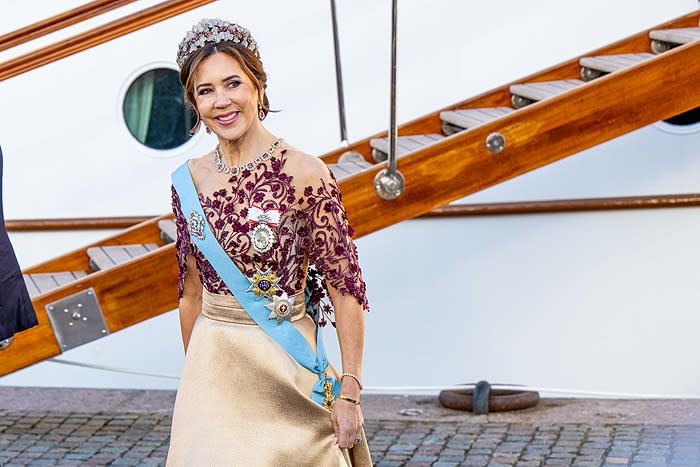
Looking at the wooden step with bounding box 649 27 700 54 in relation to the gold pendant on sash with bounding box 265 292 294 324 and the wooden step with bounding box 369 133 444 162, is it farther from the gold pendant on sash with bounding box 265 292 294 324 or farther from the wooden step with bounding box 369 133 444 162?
the gold pendant on sash with bounding box 265 292 294 324

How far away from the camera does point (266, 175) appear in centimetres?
406

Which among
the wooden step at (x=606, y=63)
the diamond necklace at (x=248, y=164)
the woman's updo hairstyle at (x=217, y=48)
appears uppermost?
the woman's updo hairstyle at (x=217, y=48)

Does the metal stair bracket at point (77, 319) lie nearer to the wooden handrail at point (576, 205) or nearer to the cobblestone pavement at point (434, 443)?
the cobblestone pavement at point (434, 443)

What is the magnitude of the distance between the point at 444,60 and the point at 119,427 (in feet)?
9.58

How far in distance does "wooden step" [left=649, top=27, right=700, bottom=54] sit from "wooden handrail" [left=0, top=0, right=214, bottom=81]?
242cm

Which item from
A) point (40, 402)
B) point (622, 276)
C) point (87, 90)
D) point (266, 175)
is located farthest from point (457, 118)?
point (266, 175)

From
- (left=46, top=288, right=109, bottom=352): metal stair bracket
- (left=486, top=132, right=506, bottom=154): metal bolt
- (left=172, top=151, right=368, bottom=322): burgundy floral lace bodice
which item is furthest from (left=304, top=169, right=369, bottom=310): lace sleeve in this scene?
(left=46, top=288, right=109, bottom=352): metal stair bracket

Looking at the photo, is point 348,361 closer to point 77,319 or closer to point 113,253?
point 77,319

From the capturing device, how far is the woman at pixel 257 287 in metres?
4.02

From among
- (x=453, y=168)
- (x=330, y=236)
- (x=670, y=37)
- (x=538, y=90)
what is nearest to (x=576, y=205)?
(x=538, y=90)

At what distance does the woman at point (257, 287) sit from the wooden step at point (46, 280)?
9.73 ft

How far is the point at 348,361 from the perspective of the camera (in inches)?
158

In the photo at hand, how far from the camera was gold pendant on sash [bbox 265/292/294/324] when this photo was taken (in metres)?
4.09

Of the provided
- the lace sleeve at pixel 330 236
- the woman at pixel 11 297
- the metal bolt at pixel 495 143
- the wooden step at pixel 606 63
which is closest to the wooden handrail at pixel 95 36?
the metal bolt at pixel 495 143
